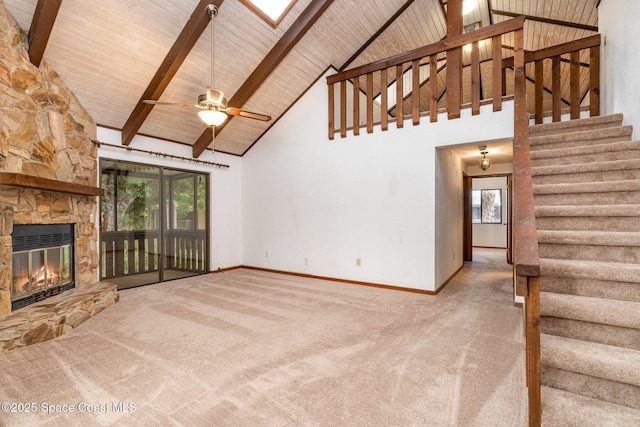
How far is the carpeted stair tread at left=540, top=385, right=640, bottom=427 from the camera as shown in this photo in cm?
134

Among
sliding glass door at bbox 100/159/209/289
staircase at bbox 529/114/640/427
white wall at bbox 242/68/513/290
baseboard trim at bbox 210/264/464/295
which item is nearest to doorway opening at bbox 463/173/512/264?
baseboard trim at bbox 210/264/464/295

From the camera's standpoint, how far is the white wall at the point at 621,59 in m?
2.78

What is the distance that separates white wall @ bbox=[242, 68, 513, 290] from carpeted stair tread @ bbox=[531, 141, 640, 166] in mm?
1014

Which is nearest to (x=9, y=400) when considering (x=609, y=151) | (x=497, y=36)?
(x=609, y=151)

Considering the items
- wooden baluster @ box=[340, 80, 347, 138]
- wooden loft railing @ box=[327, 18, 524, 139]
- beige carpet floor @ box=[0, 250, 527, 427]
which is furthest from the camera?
wooden baluster @ box=[340, 80, 347, 138]

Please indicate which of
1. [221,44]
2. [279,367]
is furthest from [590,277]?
[221,44]

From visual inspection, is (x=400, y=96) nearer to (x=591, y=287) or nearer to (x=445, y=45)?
(x=445, y=45)

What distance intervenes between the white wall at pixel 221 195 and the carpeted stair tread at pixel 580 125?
17.4ft

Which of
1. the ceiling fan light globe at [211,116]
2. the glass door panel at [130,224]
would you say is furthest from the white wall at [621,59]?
the glass door panel at [130,224]

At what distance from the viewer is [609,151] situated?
8.85 ft

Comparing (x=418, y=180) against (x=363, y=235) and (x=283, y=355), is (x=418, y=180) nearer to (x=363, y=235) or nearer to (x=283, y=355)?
(x=363, y=235)

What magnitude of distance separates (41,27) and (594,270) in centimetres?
546

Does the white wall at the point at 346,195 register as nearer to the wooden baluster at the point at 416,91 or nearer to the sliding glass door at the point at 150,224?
the wooden baluster at the point at 416,91

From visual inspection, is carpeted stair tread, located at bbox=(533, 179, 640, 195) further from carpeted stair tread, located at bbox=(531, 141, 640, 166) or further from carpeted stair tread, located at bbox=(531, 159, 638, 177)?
carpeted stair tread, located at bbox=(531, 141, 640, 166)
